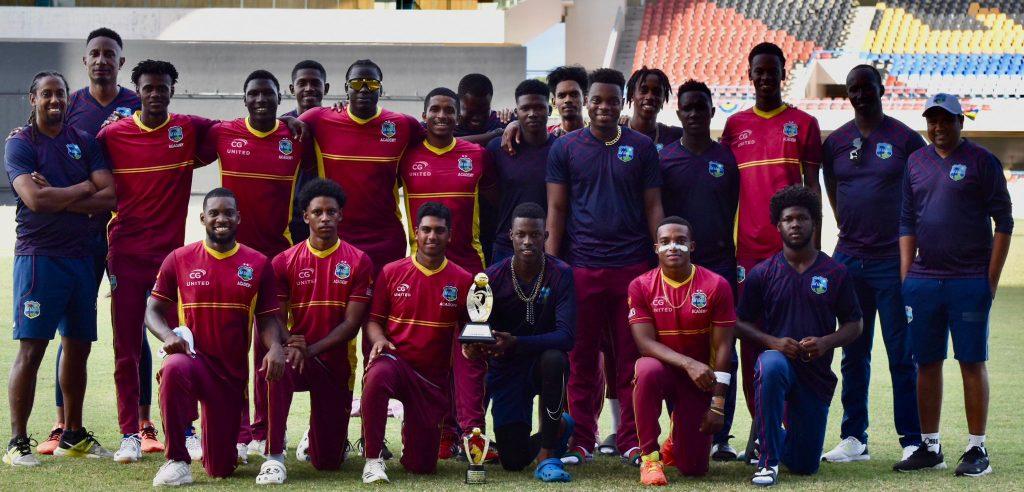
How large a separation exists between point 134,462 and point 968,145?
4671 mm

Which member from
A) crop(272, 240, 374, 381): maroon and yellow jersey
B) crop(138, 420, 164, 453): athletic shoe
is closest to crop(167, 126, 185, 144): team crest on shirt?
crop(272, 240, 374, 381): maroon and yellow jersey

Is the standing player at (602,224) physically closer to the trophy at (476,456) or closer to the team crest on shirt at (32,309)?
the trophy at (476,456)

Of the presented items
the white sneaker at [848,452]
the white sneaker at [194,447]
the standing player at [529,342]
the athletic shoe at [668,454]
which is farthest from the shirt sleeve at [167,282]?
the white sneaker at [848,452]

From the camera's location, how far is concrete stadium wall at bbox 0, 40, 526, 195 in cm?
3272

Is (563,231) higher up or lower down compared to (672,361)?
higher up

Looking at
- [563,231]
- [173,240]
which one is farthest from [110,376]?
[563,231]

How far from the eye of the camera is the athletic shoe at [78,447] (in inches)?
253

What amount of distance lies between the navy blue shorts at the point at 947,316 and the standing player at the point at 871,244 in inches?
9.9

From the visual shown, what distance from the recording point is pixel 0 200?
3159 centimetres

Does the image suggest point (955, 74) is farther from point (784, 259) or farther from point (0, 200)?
point (784, 259)

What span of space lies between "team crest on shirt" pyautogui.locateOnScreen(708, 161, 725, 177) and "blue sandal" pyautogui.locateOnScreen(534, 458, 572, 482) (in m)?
1.85

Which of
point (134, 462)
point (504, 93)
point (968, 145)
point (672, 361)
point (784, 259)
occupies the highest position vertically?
point (504, 93)

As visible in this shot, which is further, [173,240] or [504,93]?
[504,93]

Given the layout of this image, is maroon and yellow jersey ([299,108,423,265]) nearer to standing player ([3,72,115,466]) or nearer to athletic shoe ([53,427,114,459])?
standing player ([3,72,115,466])
